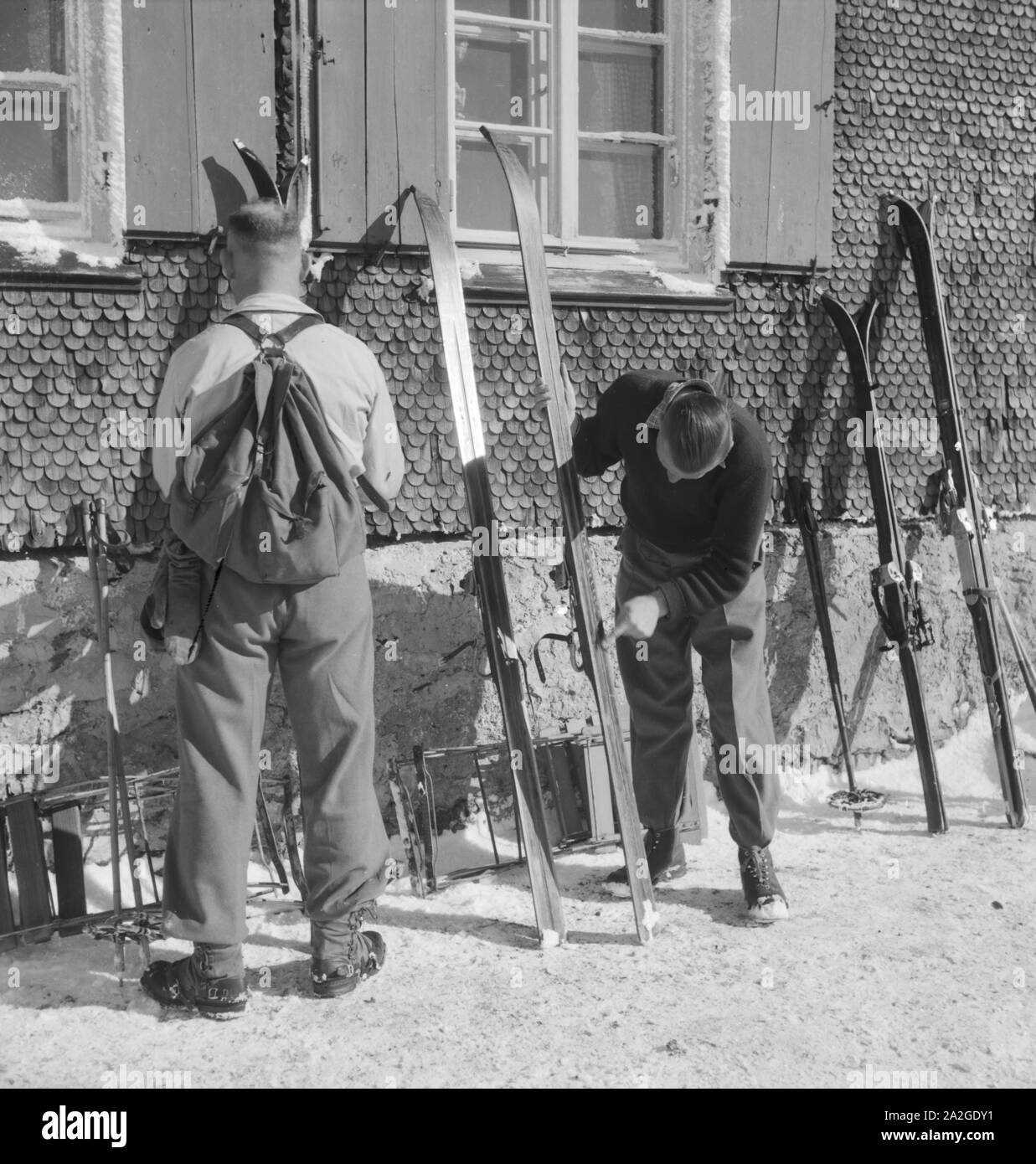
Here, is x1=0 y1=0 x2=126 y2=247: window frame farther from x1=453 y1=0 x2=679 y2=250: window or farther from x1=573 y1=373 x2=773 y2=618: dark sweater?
x1=573 y1=373 x2=773 y2=618: dark sweater

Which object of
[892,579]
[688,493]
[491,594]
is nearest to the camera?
[688,493]

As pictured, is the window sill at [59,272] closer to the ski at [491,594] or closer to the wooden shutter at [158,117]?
the wooden shutter at [158,117]

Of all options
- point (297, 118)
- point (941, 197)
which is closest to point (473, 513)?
point (297, 118)

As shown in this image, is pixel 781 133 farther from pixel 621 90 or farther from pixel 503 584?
pixel 503 584

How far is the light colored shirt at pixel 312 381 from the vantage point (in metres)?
2.96

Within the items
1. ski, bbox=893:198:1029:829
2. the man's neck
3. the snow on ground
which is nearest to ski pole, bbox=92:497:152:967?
the snow on ground

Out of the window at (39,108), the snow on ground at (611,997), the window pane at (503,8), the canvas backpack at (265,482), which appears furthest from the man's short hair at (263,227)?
the window pane at (503,8)

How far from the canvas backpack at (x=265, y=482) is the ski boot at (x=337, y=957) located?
2.97 ft

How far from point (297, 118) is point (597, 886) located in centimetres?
273

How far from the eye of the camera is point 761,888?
3.76 m

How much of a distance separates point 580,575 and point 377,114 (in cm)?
180

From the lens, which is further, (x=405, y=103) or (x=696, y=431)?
(x=405, y=103)

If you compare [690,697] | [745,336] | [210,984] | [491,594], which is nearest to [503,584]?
[491,594]

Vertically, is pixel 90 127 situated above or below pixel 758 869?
above
